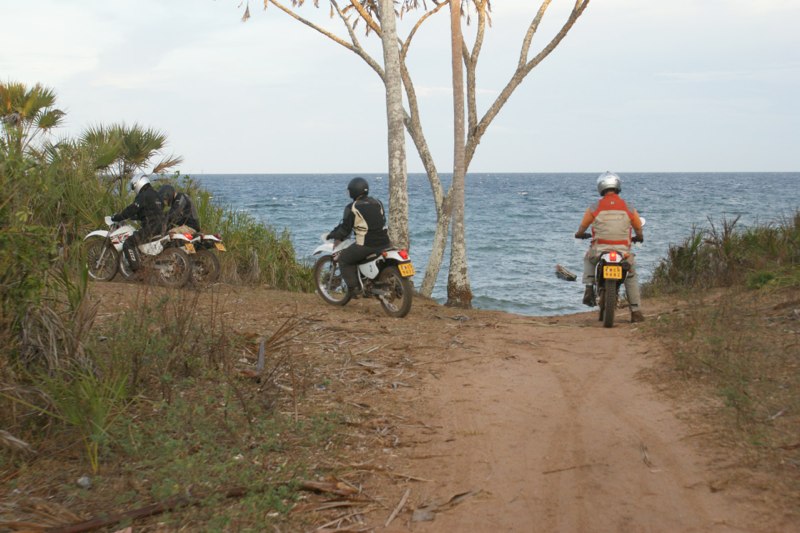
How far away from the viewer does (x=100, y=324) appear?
769 cm

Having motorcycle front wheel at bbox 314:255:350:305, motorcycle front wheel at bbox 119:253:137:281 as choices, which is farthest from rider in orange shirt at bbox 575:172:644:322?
motorcycle front wheel at bbox 119:253:137:281

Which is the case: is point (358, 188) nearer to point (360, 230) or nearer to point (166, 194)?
point (360, 230)

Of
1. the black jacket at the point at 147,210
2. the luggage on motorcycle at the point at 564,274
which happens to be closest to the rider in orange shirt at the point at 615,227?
the black jacket at the point at 147,210

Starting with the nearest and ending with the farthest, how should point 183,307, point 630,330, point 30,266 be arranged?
point 30,266, point 183,307, point 630,330

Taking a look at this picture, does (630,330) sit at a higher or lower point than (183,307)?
lower

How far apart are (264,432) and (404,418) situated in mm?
1069

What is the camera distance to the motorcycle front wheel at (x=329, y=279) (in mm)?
11352

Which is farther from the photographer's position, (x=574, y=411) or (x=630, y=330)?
(x=630, y=330)

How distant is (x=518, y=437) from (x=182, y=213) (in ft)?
25.8

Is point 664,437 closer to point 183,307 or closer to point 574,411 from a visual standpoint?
point 574,411

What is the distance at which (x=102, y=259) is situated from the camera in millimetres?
12594

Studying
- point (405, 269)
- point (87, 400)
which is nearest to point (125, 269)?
point (405, 269)

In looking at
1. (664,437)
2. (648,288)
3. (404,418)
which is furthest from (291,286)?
(664,437)

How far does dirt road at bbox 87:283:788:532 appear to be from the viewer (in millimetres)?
4418
